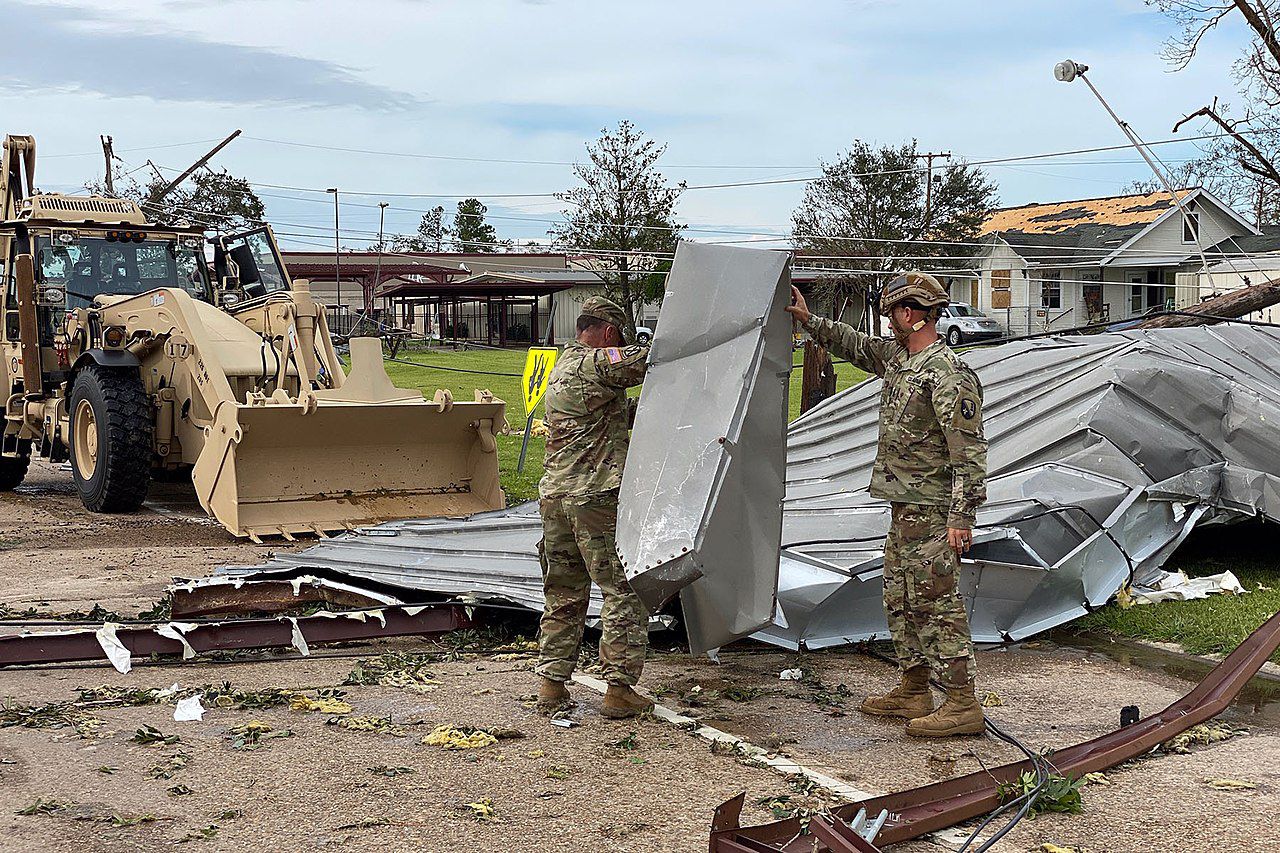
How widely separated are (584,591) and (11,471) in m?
9.90

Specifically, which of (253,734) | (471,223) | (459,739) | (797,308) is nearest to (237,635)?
(253,734)

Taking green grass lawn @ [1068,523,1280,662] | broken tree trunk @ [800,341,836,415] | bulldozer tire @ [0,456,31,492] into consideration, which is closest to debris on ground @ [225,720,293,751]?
green grass lawn @ [1068,523,1280,662]

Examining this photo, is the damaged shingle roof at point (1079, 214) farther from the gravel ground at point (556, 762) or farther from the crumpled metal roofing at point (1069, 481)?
the gravel ground at point (556, 762)

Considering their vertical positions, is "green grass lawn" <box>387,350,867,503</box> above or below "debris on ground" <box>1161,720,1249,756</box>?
above

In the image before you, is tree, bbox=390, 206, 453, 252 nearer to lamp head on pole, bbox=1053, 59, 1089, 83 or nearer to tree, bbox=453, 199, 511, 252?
tree, bbox=453, 199, 511, 252

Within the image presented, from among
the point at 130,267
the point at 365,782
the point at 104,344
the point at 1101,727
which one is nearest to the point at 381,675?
the point at 365,782

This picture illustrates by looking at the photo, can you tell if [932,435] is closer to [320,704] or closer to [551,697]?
[551,697]

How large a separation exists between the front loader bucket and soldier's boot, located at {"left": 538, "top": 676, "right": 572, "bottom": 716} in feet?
15.0

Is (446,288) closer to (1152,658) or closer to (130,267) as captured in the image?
(130,267)

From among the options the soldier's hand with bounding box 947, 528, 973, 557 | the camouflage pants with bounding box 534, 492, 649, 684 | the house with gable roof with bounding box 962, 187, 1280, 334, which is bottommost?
the camouflage pants with bounding box 534, 492, 649, 684

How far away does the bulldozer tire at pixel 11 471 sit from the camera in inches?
529

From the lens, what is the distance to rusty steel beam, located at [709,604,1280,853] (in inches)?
153

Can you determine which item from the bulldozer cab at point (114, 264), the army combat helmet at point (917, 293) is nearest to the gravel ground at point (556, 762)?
the army combat helmet at point (917, 293)

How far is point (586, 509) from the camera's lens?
572 centimetres
